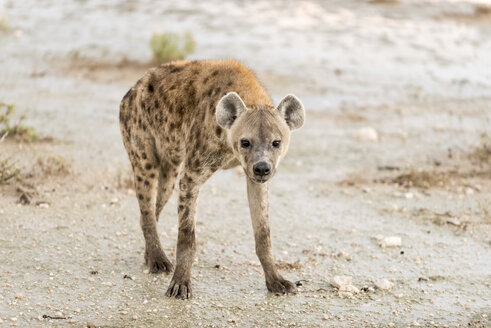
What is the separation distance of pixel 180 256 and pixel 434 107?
5.58 m

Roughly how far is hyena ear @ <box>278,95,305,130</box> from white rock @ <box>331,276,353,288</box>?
998mm

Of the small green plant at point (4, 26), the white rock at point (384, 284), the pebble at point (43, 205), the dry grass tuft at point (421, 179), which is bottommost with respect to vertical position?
the small green plant at point (4, 26)

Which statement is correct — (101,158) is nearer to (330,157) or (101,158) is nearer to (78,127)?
(78,127)

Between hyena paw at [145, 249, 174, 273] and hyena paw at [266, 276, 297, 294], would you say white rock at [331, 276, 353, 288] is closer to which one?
hyena paw at [266, 276, 297, 294]

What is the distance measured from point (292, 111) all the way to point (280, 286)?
3.40 ft

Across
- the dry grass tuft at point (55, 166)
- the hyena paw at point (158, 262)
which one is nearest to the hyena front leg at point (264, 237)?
the hyena paw at point (158, 262)

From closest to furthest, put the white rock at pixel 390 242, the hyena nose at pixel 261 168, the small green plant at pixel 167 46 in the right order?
the hyena nose at pixel 261 168, the white rock at pixel 390 242, the small green plant at pixel 167 46

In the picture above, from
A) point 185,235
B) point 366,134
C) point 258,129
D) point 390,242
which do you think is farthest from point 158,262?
point 366,134

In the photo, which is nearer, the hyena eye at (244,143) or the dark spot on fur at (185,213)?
the hyena eye at (244,143)

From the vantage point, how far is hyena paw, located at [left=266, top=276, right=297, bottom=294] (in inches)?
169

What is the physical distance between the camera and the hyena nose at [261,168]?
12.2 ft

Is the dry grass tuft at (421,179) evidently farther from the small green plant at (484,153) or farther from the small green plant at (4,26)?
the small green plant at (4,26)

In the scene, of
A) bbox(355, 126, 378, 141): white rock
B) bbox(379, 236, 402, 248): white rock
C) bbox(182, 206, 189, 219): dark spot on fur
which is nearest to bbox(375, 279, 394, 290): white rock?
bbox(379, 236, 402, 248): white rock

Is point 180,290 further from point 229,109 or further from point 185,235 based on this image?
point 229,109
